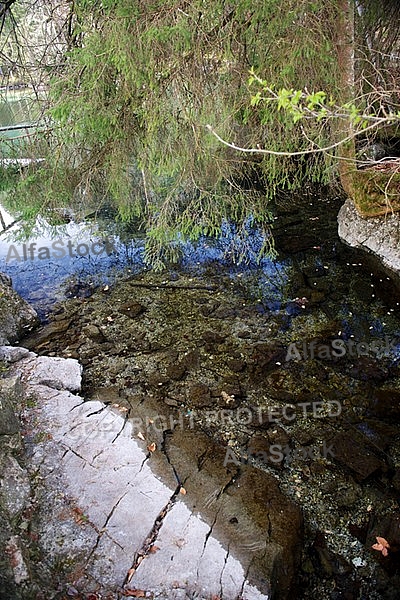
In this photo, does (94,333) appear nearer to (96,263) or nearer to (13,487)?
(96,263)

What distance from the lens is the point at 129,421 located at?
463cm

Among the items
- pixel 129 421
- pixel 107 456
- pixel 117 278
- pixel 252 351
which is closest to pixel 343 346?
pixel 252 351

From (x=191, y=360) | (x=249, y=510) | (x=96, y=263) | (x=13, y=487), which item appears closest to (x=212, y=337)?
(x=191, y=360)

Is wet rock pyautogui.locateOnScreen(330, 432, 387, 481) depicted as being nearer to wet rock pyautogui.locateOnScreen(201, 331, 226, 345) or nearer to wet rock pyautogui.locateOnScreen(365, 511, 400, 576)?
wet rock pyautogui.locateOnScreen(365, 511, 400, 576)

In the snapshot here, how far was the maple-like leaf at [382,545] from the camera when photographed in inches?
134

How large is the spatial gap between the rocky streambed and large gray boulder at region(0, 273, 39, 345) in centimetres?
29

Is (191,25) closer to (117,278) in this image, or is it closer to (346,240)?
(117,278)

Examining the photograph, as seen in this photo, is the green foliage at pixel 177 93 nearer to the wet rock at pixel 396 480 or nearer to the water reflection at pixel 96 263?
the water reflection at pixel 96 263

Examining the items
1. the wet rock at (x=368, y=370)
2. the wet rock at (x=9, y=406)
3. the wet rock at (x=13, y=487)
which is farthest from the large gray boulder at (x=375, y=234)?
the wet rock at (x=13, y=487)

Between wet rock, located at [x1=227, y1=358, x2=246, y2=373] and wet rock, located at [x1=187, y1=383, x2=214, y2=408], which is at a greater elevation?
wet rock, located at [x1=187, y1=383, x2=214, y2=408]

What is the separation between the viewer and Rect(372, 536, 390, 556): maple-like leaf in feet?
11.1

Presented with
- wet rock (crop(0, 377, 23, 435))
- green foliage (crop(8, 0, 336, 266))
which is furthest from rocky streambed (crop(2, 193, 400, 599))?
green foliage (crop(8, 0, 336, 266))

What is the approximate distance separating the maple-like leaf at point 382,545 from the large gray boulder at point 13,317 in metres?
5.04

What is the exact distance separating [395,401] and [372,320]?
5.20 ft
